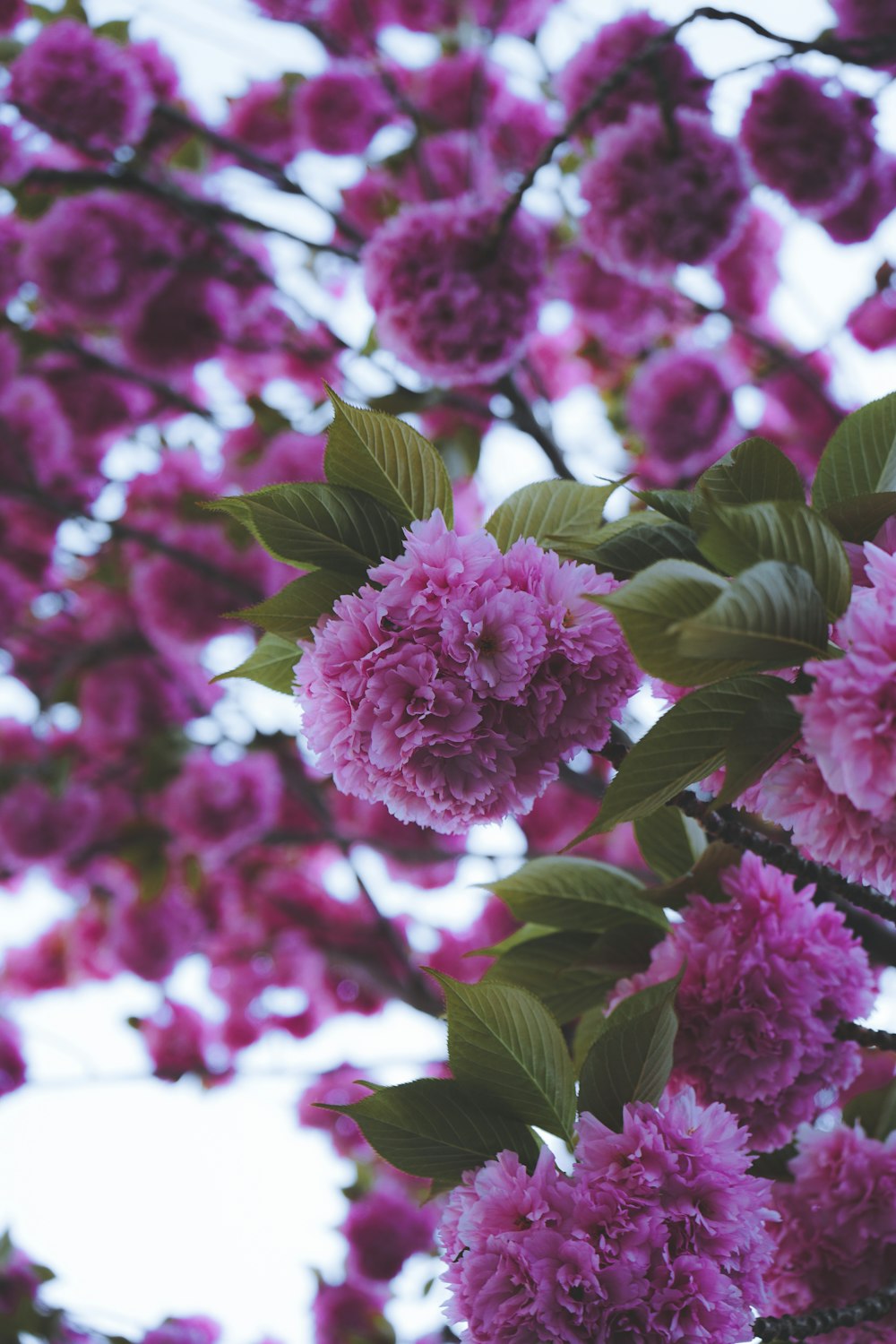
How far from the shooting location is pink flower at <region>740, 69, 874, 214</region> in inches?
80.7

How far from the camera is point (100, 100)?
214cm

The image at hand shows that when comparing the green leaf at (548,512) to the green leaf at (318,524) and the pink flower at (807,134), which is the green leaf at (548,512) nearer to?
the green leaf at (318,524)

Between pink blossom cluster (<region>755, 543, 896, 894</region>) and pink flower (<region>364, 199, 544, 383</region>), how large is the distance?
125 centimetres

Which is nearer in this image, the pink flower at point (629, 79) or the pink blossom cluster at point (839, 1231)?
the pink blossom cluster at point (839, 1231)

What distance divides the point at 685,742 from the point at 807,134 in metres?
1.95

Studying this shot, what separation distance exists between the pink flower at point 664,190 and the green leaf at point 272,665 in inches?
58.4

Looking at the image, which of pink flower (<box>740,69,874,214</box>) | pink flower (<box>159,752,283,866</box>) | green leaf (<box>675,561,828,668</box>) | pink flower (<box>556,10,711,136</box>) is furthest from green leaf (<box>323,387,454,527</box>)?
pink flower (<box>159,752,283,866</box>)

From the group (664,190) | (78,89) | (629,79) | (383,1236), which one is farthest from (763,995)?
(383,1236)

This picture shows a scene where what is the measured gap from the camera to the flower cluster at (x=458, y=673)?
2.01ft

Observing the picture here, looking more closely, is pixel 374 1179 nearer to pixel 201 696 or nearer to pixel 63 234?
pixel 201 696

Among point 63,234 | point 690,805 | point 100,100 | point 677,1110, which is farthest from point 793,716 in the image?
point 63,234

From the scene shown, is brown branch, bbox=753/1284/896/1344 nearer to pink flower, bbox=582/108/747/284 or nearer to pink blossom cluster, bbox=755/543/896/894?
pink blossom cluster, bbox=755/543/896/894

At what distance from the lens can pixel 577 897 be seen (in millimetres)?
916

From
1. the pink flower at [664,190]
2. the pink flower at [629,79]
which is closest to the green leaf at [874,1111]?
the pink flower at [664,190]
